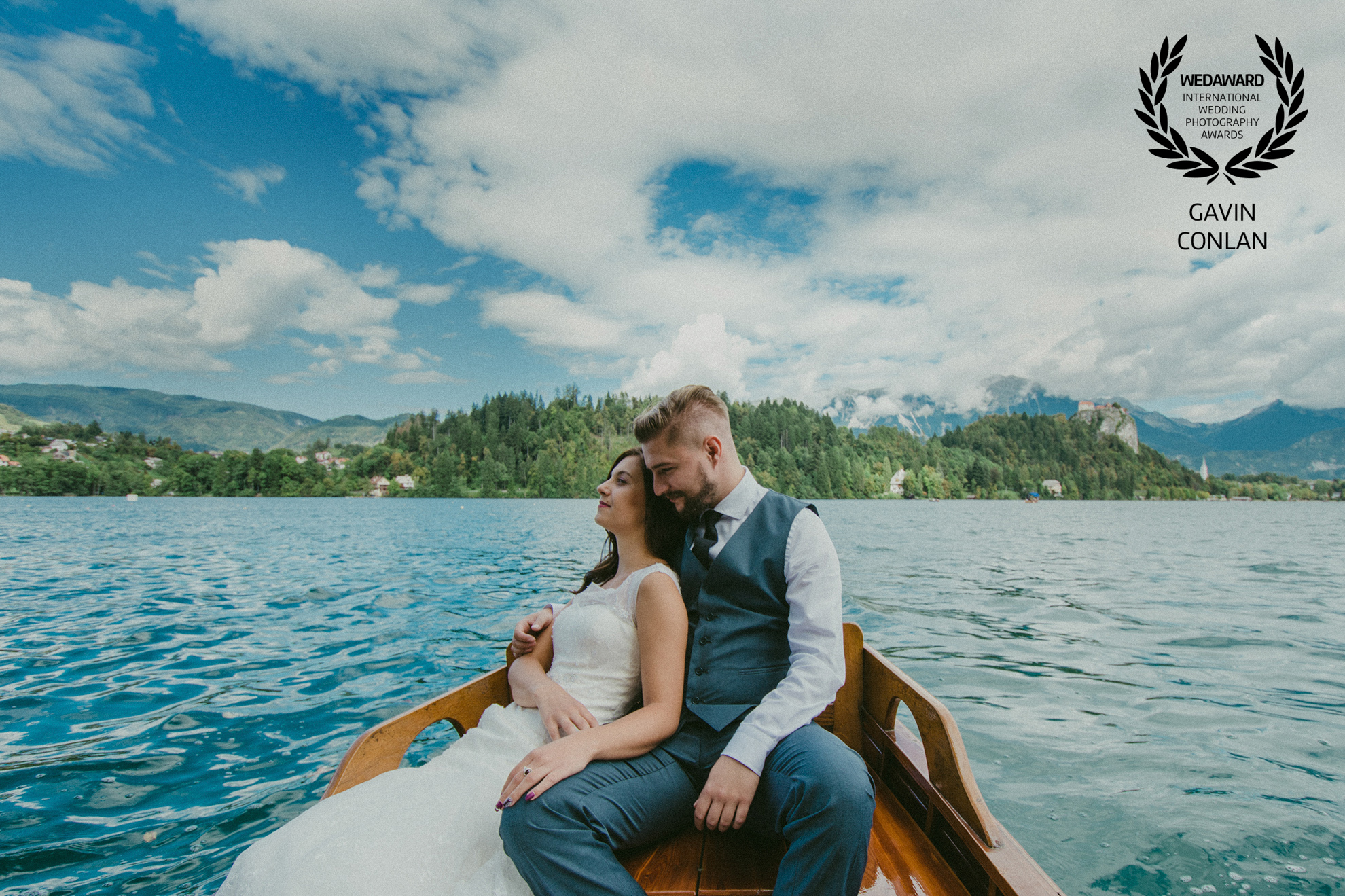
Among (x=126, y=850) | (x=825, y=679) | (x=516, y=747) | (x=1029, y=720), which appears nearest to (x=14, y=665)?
(x=126, y=850)

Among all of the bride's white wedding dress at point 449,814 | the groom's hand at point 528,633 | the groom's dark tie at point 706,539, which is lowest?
the bride's white wedding dress at point 449,814

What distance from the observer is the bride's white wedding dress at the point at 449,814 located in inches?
75.2

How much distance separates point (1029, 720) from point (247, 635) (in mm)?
10513

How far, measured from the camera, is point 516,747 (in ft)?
8.55

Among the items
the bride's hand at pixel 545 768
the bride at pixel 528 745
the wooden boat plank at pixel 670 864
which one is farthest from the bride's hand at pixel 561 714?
the wooden boat plank at pixel 670 864

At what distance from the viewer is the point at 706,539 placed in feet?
8.97

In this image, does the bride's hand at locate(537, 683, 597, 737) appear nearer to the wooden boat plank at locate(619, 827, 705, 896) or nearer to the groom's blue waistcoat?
the groom's blue waistcoat

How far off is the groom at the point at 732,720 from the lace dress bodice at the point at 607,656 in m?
0.25

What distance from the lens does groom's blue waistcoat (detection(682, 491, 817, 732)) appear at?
257cm

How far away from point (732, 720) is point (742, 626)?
1.17 feet

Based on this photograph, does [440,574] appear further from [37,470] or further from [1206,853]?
[37,470]

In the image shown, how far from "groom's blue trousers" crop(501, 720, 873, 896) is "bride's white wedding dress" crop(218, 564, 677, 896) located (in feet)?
0.65

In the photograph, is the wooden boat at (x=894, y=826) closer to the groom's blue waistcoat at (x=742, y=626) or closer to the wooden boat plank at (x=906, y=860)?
the wooden boat plank at (x=906, y=860)

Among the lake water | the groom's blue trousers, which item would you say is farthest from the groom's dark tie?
the lake water
